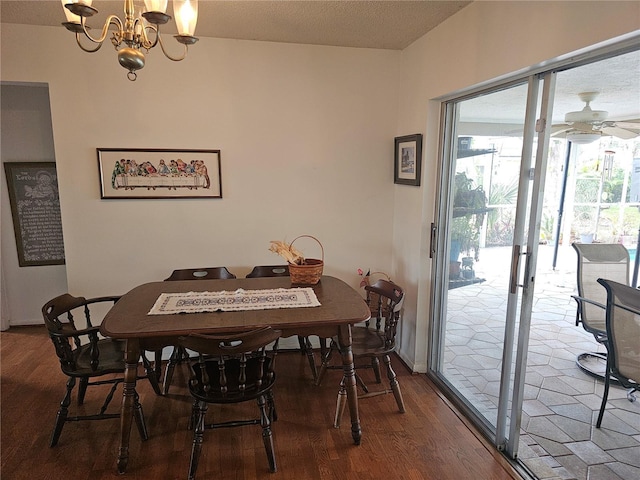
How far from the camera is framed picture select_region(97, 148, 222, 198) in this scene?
3031 mm

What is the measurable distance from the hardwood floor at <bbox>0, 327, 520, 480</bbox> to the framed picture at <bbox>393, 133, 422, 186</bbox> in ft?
4.99

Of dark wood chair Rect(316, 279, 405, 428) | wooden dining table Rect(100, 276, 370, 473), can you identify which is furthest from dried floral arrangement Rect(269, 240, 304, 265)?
dark wood chair Rect(316, 279, 405, 428)

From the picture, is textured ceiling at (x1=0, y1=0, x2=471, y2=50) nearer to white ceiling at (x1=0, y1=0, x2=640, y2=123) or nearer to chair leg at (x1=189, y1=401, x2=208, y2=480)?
white ceiling at (x1=0, y1=0, x2=640, y2=123)

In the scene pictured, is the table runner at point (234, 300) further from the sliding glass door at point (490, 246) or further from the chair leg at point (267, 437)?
the sliding glass door at point (490, 246)

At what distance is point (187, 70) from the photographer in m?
3.03

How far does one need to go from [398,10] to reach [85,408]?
10.3 feet

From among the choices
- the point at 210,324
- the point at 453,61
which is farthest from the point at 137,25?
the point at 453,61

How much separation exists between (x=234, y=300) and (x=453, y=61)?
195 cm

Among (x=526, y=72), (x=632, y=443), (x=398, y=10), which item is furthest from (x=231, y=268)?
(x=632, y=443)

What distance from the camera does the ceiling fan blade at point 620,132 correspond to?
1771mm

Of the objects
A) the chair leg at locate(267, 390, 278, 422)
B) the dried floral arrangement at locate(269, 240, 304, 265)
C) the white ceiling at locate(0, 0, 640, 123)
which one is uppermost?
the white ceiling at locate(0, 0, 640, 123)

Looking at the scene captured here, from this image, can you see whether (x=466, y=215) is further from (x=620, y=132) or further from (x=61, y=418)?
(x=61, y=418)

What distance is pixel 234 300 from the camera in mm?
2428

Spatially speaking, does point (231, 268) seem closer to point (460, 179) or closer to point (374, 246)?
point (374, 246)
